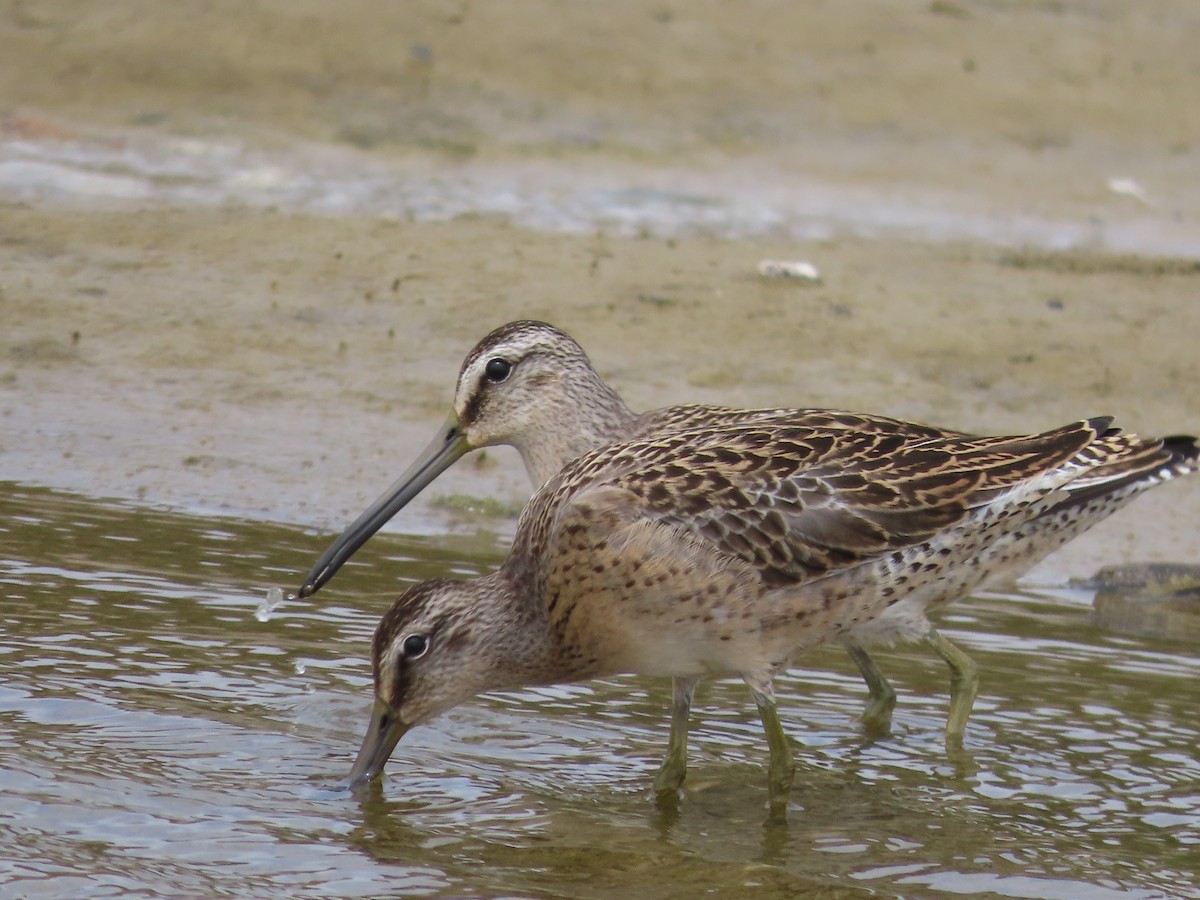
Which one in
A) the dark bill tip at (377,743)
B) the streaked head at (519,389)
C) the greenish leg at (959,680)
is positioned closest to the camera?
the dark bill tip at (377,743)

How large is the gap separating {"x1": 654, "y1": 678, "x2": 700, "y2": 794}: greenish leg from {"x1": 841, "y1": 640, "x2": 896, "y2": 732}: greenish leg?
60 cm

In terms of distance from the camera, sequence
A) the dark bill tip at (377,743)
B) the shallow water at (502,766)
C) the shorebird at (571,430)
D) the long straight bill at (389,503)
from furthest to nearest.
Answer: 1. the long straight bill at (389,503)
2. the shorebird at (571,430)
3. the dark bill tip at (377,743)
4. the shallow water at (502,766)

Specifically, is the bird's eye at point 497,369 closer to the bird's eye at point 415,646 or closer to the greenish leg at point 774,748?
the bird's eye at point 415,646

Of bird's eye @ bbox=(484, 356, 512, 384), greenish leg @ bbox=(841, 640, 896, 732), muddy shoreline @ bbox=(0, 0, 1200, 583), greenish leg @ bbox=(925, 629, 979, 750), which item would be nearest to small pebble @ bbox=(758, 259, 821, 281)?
muddy shoreline @ bbox=(0, 0, 1200, 583)

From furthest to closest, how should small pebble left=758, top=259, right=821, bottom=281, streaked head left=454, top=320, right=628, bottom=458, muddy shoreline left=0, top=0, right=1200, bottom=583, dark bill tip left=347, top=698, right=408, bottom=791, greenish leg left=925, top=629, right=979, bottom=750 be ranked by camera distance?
small pebble left=758, top=259, right=821, bottom=281, muddy shoreline left=0, top=0, right=1200, bottom=583, streaked head left=454, top=320, right=628, bottom=458, greenish leg left=925, top=629, right=979, bottom=750, dark bill tip left=347, top=698, right=408, bottom=791

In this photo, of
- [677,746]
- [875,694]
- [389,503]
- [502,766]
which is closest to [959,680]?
[875,694]

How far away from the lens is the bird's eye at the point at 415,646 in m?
4.49

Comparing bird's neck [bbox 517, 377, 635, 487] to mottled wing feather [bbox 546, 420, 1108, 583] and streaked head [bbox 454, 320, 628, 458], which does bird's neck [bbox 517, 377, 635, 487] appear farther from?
mottled wing feather [bbox 546, 420, 1108, 583]

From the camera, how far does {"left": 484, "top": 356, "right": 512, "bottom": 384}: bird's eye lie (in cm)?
581

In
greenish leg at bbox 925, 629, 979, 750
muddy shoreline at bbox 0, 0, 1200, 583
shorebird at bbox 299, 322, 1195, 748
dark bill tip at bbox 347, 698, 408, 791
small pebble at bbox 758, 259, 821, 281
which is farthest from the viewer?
small pebble at bbox 758, 259, 821, 281

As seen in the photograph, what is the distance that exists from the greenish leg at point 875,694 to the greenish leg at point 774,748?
615 millimetres

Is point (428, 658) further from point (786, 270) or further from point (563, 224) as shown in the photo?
point (563, 224)

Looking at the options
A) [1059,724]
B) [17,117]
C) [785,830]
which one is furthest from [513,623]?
[17,117]

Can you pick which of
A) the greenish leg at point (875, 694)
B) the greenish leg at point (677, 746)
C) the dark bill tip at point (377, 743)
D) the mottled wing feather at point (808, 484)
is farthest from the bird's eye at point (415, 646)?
the greenish leg at point (875, 694)
